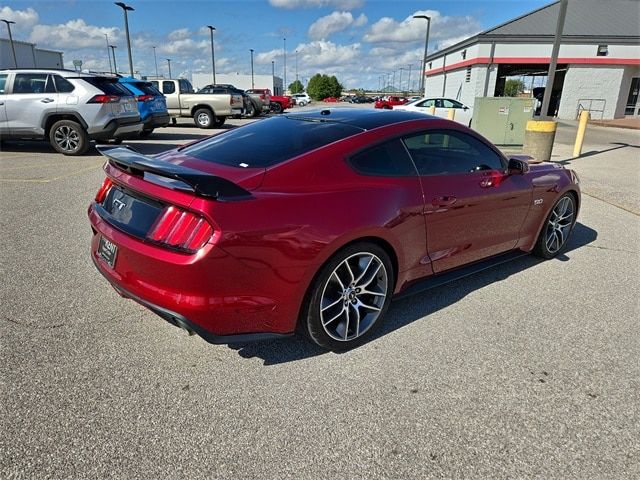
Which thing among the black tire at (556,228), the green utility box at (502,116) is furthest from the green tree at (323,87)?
the black tire at (556,228)

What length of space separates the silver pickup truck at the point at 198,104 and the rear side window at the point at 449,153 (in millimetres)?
15930

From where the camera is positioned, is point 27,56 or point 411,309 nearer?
point 411,309

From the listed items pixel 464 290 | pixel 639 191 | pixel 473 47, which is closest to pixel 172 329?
pixel 464 290

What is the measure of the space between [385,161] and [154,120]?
10883 millimetres

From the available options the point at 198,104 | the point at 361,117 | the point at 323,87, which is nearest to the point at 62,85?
the point at 198,104

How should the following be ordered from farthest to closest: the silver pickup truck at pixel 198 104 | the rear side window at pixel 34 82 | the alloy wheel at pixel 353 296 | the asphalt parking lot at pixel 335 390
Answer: the silver pickup truck at pixel 198 104 < the rear side window at pixel 34 82 < the alloy wheel at pixel 353 296 < the asphalt parking lot at pixel 335 390

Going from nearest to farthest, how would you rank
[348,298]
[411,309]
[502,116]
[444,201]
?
[348,298] → [444,201] → [411,309] → [502,116]

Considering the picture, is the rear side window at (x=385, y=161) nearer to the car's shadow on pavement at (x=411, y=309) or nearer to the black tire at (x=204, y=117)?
the car's shadow on pavement at (x=411, y=309)

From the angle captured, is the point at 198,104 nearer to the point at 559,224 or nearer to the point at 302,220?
the point at 559,224

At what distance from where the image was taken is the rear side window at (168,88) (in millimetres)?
18359

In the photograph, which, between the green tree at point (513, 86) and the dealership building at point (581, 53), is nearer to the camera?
the dealership building at point (581, 53)

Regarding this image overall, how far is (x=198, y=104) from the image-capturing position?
715 inches

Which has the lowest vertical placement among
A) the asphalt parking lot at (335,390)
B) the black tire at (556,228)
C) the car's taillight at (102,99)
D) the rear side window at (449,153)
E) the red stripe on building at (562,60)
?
the asphalt parking lot at (335,390)

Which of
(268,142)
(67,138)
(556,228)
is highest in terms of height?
(268,142)
